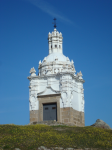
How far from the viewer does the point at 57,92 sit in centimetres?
3425

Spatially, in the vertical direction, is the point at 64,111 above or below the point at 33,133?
above

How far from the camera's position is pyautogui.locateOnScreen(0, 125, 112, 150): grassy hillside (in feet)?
67.4

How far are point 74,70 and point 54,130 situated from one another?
485 inches

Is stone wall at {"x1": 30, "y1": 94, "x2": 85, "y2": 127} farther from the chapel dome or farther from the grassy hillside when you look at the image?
the grassy hillside

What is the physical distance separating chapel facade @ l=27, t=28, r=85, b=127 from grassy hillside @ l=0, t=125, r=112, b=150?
25.8 feet

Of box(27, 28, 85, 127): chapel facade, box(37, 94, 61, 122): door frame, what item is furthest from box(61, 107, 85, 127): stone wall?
box(37, 94, 61, 122): door frame

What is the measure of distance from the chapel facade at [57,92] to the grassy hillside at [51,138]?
7859 mm

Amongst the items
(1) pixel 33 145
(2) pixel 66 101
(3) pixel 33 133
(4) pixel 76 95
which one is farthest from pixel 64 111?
(1) pixel 33 145

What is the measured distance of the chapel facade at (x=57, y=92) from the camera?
33531 mm

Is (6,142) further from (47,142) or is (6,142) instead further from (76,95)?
(76,95)

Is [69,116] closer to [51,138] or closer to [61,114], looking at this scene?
[61,114]

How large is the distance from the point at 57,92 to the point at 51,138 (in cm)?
1249

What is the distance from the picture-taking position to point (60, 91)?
34.1 m

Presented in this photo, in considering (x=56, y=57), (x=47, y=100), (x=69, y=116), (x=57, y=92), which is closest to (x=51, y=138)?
(x=69, y=116)
